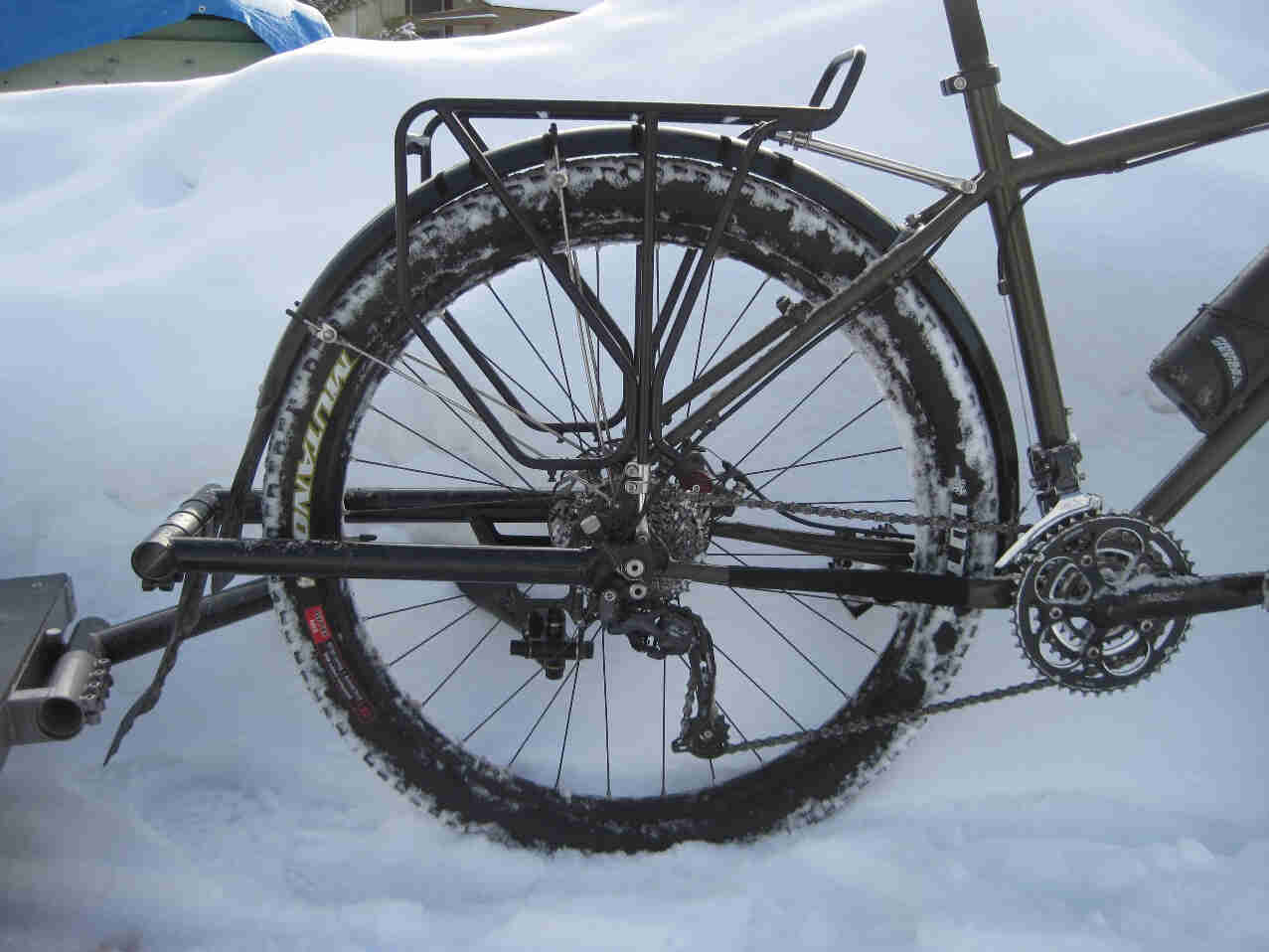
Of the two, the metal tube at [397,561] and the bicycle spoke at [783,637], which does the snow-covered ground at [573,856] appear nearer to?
the bicycle spoke at [783,637]

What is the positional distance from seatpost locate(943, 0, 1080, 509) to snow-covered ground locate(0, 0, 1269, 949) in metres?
0.49

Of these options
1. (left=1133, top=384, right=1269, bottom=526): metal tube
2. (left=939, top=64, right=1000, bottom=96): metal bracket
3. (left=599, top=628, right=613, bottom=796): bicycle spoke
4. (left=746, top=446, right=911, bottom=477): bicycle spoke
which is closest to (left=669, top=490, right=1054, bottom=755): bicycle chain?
(left=1133, top=384, right=1269, bottom=526): metal tube

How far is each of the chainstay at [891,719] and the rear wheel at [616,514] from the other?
52 millimetres

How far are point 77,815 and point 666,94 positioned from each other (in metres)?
2.06

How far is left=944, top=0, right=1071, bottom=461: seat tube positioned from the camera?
1505mm

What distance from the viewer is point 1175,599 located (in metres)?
1.51

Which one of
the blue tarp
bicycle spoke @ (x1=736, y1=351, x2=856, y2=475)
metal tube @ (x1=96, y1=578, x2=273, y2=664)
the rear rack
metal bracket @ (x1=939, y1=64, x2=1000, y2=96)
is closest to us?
the rear rack

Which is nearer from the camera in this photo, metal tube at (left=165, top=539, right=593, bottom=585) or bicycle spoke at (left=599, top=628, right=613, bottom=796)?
metal tube at (left=165, top=539, right=593, bottom=585)

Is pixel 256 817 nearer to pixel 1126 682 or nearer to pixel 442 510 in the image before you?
pixel 442 510

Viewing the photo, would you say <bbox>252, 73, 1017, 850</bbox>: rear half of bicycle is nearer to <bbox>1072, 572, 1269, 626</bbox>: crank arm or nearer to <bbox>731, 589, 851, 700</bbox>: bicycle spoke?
<bbox>731, 589, 851, 700</bbox>: bicycle spoke

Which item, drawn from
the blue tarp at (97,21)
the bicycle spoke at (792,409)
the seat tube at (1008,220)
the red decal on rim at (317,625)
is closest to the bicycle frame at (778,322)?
the seat tube at (1008,220)

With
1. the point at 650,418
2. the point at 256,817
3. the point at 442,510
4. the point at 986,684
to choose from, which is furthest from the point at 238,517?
the point at 986,684

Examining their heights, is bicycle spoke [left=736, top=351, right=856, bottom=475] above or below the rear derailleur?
above

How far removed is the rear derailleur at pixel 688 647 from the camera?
5.24 ft
